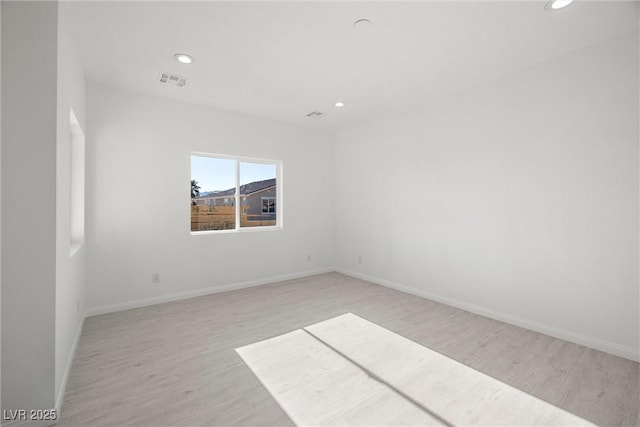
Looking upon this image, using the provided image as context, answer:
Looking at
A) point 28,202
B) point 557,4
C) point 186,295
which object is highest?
point 557,4

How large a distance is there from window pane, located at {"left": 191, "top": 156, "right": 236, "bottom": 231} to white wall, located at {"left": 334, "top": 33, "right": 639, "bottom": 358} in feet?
8.09

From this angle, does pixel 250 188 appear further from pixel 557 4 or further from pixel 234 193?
pixel 557 4

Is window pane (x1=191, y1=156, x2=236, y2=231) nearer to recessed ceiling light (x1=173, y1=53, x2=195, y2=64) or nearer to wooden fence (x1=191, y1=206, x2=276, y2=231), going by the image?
wooden fence (x1=191, y1=206, x2=276, y2=231)

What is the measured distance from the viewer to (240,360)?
2334mm

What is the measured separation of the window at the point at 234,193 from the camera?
13.6 feet

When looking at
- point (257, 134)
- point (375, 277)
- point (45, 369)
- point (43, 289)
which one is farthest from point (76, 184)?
point (375, 277)

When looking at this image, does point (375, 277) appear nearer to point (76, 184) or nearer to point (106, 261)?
point (106, 261)

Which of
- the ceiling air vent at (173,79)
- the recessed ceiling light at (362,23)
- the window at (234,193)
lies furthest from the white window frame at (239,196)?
the recessed ceiling light at (362,23)

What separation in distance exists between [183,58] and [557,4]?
Result: 9.86 ft

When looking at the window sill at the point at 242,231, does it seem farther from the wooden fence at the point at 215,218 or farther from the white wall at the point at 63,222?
the white wall at the point at 63,222

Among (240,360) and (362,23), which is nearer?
(362,23)

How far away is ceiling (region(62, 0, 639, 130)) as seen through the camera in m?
2.06

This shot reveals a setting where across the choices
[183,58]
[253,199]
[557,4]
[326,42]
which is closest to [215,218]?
[253,199]

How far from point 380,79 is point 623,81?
2044 mm
